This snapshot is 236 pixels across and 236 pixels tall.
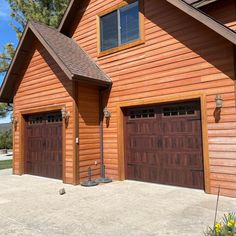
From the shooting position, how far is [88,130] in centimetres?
908

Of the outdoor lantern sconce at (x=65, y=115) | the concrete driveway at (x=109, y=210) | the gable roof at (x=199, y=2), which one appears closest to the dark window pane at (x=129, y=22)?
the gable roof at (x=199, y=2)

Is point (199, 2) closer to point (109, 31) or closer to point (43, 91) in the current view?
point (109, 31)

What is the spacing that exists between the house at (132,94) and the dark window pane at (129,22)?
34mm

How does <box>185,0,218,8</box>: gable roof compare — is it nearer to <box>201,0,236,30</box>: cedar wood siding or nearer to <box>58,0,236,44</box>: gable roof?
<box>58,0,236,44</box>: gable roof

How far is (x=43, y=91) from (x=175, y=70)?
5.13 metres

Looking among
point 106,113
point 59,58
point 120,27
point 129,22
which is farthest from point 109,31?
point 106,113

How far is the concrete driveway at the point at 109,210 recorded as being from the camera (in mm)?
4562

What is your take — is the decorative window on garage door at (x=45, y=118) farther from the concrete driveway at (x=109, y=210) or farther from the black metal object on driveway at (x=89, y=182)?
the concrete driveway at (x=109, y=210)

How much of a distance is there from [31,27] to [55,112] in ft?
10.9

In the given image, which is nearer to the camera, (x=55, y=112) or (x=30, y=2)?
(x=55, y=112)

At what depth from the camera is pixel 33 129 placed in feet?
36.4

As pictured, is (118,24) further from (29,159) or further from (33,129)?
(29,159)

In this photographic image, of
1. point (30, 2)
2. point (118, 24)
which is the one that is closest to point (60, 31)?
point (118, 24)

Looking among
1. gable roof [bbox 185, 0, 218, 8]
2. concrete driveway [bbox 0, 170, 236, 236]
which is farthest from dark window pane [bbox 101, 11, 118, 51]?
concrete driveway [bbox 0, 170, 236, 236]
